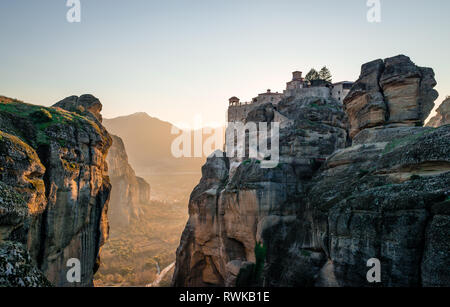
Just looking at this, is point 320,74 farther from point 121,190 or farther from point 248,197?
point 121,190

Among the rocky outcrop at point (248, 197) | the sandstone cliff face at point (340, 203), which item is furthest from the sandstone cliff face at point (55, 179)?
the sandstone cliff face at point (340, 203)

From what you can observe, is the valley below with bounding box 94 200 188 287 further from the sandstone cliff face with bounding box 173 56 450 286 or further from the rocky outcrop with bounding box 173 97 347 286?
the sandstone cliff face with bounding box 173 56 450 286

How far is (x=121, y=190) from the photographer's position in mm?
96062

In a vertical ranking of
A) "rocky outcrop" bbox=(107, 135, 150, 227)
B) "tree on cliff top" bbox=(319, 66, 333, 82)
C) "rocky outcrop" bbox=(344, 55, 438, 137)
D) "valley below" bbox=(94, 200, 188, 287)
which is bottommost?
"valley below" bbox=(94, 200, 188, 287)

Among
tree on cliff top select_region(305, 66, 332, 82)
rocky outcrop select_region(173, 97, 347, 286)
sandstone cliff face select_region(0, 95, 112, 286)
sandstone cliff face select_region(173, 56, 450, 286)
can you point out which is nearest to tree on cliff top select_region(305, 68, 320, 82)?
tree on cliff top select_region(305, 66, 332, 82)

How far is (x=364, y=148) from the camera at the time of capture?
18547 millimetres

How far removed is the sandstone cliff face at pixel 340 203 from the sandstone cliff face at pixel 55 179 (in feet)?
42.3

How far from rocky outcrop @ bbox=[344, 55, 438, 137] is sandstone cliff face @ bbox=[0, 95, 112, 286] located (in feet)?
76.6

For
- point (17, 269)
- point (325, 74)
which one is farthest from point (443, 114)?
point (17, 269)

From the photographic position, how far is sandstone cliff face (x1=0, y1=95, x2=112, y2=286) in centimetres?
1514

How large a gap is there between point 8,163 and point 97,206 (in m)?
10.8

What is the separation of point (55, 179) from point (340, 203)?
19.3 meters

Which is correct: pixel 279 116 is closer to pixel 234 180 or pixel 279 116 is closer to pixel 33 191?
pixel 234 180
